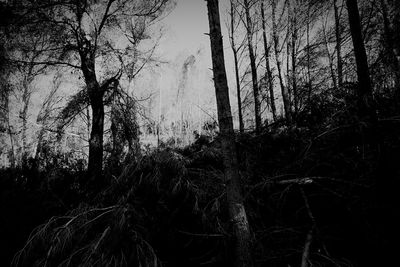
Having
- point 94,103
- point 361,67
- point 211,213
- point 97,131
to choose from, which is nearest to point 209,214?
point 211,213

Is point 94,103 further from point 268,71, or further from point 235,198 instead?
point 268,71

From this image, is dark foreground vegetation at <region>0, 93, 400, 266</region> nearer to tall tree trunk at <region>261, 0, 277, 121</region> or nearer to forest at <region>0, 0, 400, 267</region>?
forest at <region>0, 0, 400, 267</region>

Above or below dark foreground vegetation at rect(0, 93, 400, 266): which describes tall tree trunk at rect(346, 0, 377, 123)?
above

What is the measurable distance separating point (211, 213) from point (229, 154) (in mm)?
850

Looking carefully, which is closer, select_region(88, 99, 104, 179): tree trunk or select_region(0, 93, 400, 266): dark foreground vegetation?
select_region(0, 93, 400, 266): dark foreground vegetation

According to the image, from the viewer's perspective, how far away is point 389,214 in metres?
1.77

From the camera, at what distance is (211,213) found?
2.56m

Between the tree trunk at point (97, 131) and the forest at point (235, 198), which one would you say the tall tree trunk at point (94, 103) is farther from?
the forest at point (235, 198)

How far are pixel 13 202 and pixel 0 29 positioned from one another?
423cm

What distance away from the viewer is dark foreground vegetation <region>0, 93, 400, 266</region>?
1.88 meters

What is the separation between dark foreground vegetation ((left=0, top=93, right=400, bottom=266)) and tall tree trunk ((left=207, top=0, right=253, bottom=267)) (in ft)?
0.63

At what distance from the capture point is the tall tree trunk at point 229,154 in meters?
A: 1.93

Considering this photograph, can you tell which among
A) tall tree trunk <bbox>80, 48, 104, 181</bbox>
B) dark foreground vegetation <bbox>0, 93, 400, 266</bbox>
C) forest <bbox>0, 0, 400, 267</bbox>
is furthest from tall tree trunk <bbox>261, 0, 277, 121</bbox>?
dark foreground vegetation <bbox>0, 93, 400, 266</bbox>

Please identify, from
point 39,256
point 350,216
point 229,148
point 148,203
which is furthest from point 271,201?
point 39,256
